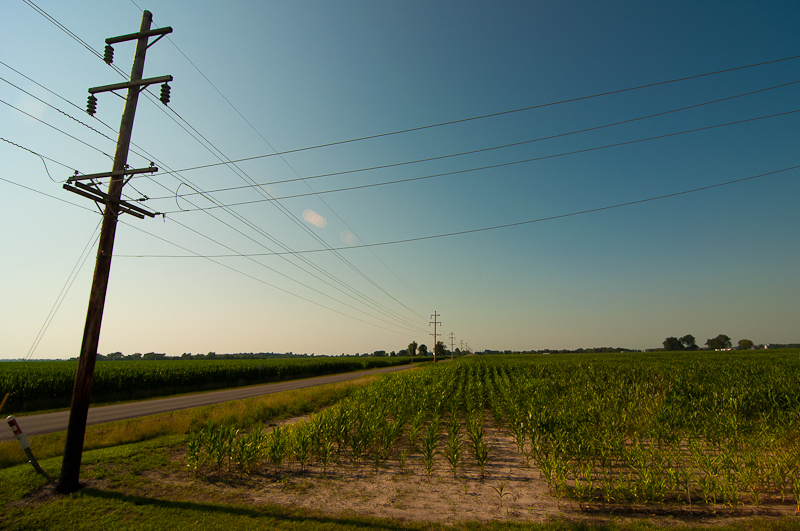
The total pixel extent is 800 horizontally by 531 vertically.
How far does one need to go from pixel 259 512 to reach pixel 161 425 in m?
9.87

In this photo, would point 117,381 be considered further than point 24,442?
Yes

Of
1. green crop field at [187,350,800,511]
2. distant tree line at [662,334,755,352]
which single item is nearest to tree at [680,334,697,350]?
distant tree line at [662,334,755,352]

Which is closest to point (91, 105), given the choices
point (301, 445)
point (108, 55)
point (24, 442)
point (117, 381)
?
point (108, 55)

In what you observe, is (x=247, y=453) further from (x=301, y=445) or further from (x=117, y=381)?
(x=117, y=381)

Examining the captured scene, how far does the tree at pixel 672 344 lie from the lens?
620 feet

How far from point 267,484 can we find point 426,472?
417cm

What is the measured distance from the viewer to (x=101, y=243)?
859 centimetres

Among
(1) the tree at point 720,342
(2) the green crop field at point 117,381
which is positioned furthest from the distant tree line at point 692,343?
(2) the green crop field at point 117,381

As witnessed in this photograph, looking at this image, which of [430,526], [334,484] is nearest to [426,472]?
[334,484]

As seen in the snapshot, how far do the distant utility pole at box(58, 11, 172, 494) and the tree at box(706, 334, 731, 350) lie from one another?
244930 mm

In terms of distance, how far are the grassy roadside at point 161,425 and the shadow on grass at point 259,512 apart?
251 cm

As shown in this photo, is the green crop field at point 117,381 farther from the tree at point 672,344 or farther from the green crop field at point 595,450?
the tree at point 672,344

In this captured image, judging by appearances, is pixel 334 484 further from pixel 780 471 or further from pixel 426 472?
pixel 780 471

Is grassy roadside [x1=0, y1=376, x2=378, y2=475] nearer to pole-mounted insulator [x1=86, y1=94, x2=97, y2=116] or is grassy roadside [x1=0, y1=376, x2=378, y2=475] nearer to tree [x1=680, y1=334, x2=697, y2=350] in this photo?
pole-mounted insulator [x1=86, y1=94, x2=97, y2=116]
